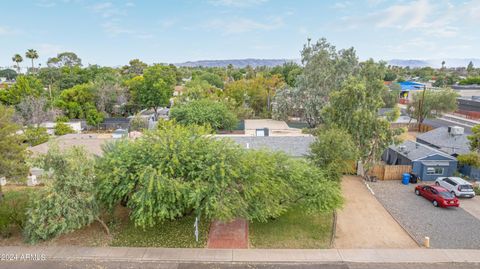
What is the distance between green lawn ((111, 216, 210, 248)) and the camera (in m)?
14.3

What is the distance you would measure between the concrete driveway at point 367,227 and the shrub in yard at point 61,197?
1185 cm

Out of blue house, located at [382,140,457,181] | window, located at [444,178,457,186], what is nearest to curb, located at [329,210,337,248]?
window, located at [444,178,457,186]

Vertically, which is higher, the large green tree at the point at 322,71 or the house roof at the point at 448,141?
the large green tree at the point at 322,71

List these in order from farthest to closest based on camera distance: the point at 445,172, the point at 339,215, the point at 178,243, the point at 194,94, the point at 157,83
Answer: the point at 157,83, the point at 194,94, the point at 445,172, the point at 339,215, the point at 178,243

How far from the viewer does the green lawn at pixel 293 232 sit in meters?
14.3

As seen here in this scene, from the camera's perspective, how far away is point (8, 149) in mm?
17234

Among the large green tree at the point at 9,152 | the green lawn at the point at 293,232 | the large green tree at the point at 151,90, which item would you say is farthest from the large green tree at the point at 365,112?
the large green tree at the point at 151,90

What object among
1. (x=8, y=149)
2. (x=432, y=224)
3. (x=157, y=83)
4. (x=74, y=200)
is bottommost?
(x=432, y=224)

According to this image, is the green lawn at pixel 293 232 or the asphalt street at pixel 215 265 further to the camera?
the green lawn at pixel 293 232

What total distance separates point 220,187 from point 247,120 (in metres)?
31.2

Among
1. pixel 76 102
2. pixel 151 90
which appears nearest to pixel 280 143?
pixel 151 90

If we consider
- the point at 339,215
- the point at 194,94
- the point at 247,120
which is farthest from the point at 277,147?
the point at 194,94

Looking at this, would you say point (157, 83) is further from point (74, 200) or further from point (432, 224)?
point (432, 224)

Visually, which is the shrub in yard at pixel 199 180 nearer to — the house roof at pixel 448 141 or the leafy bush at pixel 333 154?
the leafy bush at pixel 333 154
